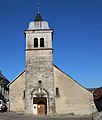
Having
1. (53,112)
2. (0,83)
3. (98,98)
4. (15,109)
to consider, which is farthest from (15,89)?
(98,98)

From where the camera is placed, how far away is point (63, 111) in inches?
1138

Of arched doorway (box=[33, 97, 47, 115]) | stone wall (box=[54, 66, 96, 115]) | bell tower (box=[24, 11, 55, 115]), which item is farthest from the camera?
arched doorway (box=[33, 97, 47, 115])

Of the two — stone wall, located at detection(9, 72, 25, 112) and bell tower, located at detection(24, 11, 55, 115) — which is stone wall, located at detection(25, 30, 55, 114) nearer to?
bell tower, located at detection(24, 11, 55, 115)

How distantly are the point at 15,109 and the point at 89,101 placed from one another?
9025 mm

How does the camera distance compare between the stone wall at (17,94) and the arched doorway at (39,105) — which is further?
the arched doorway at (39,105)

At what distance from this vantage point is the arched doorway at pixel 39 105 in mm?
29516

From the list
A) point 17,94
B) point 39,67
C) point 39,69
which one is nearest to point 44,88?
point 39,69

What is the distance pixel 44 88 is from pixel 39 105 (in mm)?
2289

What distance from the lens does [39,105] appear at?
1174 inches

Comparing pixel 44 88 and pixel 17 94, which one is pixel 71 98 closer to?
pixel 44 88

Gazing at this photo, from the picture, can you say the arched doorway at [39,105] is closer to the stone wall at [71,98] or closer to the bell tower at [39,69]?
the bell tower at [39,69]

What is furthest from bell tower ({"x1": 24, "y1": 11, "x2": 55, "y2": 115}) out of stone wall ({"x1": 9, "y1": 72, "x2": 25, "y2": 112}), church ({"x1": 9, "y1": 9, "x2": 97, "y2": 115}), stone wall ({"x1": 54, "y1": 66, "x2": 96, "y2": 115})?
stone wall ({"x1": 54, "y1": 66, "x2": 96, "y2": 115})

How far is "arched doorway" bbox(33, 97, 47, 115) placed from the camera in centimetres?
2952

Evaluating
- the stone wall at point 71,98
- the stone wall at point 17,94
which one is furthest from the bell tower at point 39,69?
the stone wall at point 71,98
